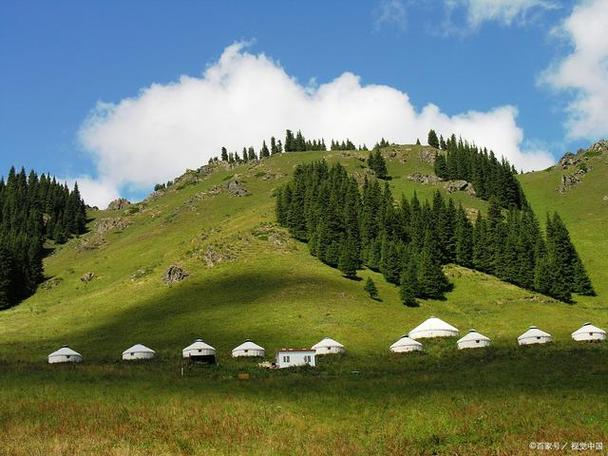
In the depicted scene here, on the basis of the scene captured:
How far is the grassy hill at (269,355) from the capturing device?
1002 inches

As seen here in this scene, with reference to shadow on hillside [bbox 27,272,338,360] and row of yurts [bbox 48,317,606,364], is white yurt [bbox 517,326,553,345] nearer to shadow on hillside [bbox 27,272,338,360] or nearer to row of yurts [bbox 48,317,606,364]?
row of yurts [bbox 48,317,606,364]

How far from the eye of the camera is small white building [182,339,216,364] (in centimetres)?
6769

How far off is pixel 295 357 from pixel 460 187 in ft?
435

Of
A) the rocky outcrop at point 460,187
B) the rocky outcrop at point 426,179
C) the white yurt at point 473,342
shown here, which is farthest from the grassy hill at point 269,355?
the rocky outcrop at point 426,179

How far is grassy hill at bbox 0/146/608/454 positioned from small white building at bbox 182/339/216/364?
7.43ft

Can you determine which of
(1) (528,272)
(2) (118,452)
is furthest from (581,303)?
(2) (118,452)

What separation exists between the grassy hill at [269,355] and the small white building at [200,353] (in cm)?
227

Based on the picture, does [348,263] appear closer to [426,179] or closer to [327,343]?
[327,343]

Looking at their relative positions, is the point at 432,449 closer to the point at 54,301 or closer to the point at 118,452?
the point at 118,452

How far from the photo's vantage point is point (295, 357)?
6712 cm

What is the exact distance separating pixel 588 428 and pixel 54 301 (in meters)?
123

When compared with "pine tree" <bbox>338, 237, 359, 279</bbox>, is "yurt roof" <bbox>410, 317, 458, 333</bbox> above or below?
below

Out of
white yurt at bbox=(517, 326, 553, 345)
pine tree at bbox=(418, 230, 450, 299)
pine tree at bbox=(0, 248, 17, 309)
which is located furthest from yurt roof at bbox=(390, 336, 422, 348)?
pine tree at bbox=(0, 248, 17, 309)

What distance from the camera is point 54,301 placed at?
127938 millimetres
